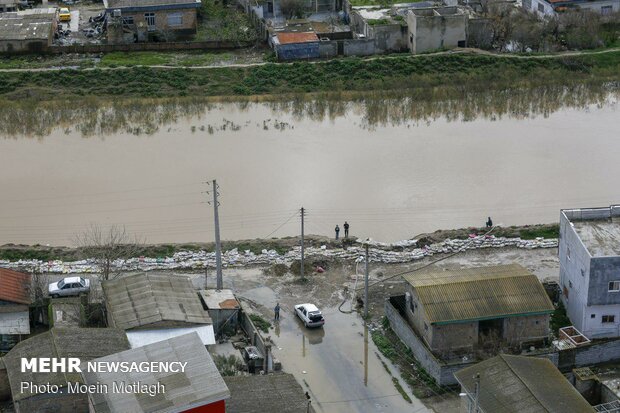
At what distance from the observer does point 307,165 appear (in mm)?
31469

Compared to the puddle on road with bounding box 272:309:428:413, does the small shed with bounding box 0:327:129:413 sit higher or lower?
higher

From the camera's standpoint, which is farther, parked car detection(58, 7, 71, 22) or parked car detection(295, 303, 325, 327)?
parked car detection(58, 7, 71, 22)

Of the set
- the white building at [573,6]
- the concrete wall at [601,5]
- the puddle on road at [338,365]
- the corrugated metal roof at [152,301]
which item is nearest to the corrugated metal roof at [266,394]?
the puddle on road at [338,365]

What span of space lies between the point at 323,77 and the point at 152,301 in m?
17.9

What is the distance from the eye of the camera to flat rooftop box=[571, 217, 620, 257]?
2270 centimetres

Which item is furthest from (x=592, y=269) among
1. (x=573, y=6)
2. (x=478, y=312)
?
(x=573, y=6)

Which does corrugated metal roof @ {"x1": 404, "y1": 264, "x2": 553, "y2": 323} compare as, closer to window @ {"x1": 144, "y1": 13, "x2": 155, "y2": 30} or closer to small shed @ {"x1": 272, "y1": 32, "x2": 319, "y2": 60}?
small shed @ {"x1": 272, "y1": 32, "x2": 319, "y2": 60}

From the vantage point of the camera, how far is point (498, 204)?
1152 inches

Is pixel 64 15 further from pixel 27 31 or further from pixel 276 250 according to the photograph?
pixel 276 250

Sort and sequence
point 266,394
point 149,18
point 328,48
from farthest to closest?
point 149,18 < point 328,48 < point 266,394

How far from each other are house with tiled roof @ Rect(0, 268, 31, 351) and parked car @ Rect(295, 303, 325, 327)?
18.3 ft

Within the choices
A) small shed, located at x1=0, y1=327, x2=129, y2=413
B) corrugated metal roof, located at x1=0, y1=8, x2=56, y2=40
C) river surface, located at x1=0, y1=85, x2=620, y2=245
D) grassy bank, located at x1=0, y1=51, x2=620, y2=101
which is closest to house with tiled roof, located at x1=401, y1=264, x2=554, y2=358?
river surface, located at x1=0, y1=85, x2=620, y2=245

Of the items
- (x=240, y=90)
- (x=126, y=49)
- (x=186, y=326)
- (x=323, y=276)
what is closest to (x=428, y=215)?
(x=323, y=276)

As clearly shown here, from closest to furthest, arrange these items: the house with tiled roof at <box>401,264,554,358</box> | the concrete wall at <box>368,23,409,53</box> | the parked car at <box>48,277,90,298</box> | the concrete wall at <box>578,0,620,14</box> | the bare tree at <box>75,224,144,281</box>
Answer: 1. the house with tiled roof at <box>401,264,554,358</box>
2. the parked car at <box>48,277,90,298</box>
3. the bare tree at <box>75,224,144,281</box>
4. the concrete wall at <box>368,23,409,53</box>
5. the concrete wall at <box>578,0,620,14</box>
